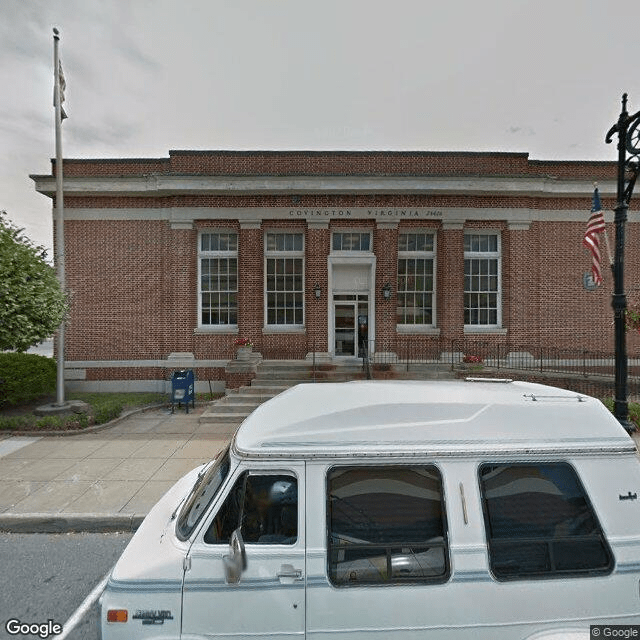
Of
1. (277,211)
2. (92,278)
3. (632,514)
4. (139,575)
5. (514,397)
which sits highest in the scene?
(277,211)

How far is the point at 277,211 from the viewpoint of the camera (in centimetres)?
1280

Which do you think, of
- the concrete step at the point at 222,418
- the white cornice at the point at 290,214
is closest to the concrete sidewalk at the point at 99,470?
the concrete step at the point at 222,418

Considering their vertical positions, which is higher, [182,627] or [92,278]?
[92,278]

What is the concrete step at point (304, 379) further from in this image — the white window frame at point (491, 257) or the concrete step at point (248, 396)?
the white window frame at point (491, 257)

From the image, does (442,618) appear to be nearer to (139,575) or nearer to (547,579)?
(547,579)

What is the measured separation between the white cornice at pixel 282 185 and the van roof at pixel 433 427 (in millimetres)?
11186

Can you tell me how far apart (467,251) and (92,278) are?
13782 mm

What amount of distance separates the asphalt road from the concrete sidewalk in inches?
9.1

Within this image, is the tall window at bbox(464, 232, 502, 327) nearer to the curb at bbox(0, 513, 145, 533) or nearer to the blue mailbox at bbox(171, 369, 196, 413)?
the blue mailbox at bbox(171, 369, 196, 413)

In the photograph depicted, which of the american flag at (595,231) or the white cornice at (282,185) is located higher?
the white cornice at (282,185)

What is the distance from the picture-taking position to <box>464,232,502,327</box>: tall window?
1330cm

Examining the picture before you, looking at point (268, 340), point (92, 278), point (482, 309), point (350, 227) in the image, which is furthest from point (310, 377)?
point (92, 278)

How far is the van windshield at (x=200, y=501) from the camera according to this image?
2344mm

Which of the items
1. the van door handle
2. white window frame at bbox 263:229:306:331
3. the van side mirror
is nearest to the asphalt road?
the van side mirror
